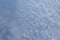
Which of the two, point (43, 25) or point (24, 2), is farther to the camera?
point (24, 2)

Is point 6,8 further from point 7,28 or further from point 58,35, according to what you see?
point 58,35

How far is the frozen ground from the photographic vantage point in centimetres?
68

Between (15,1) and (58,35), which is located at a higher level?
(15,1)

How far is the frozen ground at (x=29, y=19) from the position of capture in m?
0.68

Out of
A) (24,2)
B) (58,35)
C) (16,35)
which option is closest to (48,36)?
(58,35)

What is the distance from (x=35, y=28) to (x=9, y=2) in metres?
0.30

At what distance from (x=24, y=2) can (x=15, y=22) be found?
0.20 m

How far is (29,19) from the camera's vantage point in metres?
0.76

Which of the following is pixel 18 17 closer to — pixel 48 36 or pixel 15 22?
pixel 15 22

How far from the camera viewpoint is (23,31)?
69 centimetres

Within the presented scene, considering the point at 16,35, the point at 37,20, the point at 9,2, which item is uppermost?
the point at 9,2

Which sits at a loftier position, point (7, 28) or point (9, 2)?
point (9, 2)

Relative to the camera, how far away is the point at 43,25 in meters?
0.73

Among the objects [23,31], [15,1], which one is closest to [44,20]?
[23,31]
